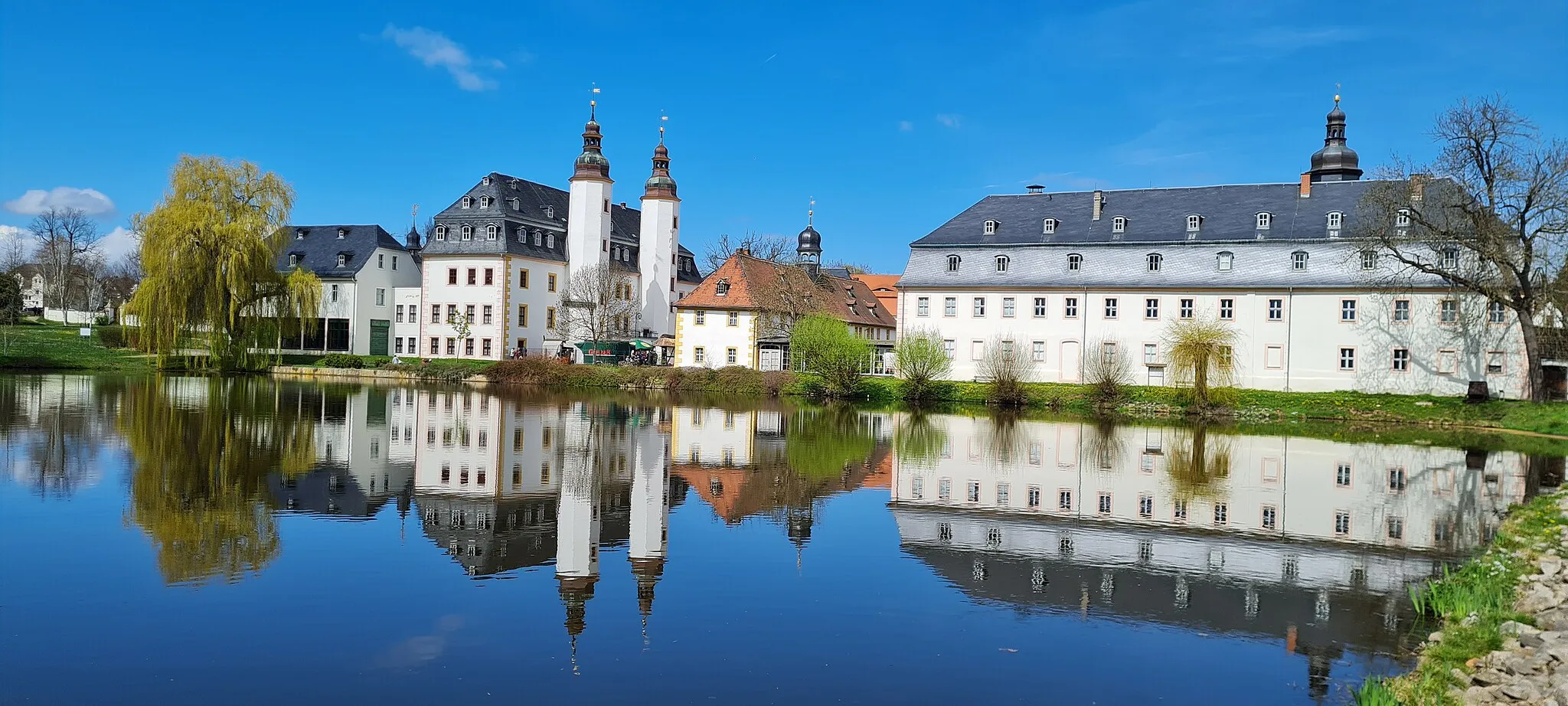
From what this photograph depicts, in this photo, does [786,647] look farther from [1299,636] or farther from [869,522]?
[869,522]

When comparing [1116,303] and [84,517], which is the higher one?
[1116,303]

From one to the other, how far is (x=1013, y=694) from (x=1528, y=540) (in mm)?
8830

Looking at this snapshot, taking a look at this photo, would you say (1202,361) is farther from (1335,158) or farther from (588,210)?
(588,210)

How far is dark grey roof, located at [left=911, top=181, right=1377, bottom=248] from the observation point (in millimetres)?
45312

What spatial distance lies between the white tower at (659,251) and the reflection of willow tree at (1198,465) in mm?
43494

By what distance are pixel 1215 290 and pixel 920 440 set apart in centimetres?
2528

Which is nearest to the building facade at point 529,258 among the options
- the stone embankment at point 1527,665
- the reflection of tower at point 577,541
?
the reflection of tower at point 577,541

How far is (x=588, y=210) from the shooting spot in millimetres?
66062

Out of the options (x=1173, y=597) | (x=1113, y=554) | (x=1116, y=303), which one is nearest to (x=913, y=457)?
(x=1113, y=554)

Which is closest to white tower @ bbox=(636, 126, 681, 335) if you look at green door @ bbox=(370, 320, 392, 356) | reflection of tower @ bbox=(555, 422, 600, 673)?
green door @ bbox=(370, 320, 392, 356)

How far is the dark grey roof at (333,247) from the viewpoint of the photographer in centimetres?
6488

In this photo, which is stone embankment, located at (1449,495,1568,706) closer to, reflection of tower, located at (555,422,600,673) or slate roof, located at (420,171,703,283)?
reflection of tower, located at (555,422,600,673)

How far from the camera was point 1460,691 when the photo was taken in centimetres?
679

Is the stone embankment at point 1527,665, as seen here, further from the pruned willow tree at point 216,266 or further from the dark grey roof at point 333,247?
the dark grey roof at point 333,247
